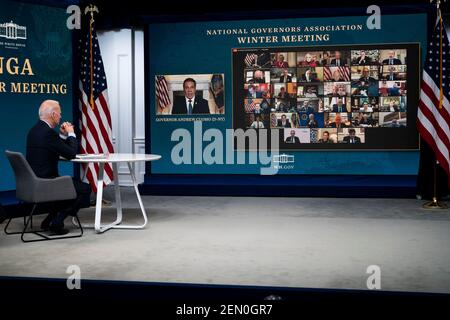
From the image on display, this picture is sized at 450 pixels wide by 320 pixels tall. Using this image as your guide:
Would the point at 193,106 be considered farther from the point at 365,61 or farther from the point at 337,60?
the point at 365,61

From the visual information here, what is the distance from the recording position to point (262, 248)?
241 inches

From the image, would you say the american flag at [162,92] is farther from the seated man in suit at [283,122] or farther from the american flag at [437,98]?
the american flag at [437,98]

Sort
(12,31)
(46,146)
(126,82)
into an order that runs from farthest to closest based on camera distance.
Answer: (126,82), (12,31), (46,146)

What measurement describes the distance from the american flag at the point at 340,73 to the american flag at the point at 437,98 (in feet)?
5.74

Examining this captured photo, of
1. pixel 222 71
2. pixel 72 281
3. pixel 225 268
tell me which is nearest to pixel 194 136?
pixel 222 71

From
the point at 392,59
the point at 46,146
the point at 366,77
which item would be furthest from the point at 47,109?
the point at 392,59

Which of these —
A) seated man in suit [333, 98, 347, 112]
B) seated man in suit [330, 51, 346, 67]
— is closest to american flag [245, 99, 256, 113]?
seated man in suit [333, 98, 347, 112]

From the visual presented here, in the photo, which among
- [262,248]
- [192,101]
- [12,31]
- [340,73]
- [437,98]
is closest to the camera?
[262,248]

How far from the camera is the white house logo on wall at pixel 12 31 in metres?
8.33

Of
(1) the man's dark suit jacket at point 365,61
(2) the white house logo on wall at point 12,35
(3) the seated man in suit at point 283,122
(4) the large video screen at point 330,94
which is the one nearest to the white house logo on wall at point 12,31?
(2) the white house logo on wall at point 12,35

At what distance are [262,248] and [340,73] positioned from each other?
5.08 meters

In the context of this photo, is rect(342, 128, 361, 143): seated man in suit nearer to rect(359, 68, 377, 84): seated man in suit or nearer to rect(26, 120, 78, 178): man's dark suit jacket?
rect(359, 68, 377, 84): seated man in suit

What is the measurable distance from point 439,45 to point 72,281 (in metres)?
6.44
